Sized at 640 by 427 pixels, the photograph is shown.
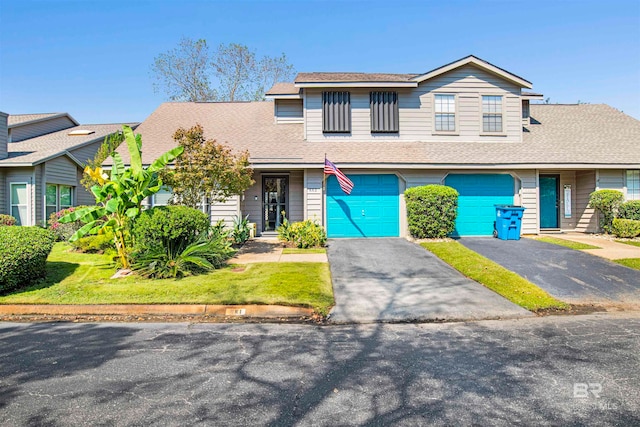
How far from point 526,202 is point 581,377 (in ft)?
39.9

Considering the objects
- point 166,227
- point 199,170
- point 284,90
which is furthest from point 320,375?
point 284,90

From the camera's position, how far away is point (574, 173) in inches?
647

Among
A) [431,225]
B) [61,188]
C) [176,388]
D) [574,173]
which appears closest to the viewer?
[176,388]

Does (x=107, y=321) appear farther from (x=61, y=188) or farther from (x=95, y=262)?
(x=61, y=188)

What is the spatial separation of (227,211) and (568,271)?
37.0 ft

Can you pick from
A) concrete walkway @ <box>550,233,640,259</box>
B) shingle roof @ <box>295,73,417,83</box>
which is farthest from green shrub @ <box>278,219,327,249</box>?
concrete walkway @ <box>550,233,640,259</box>

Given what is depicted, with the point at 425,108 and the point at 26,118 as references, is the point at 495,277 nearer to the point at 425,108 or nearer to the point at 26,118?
the point at 425,108

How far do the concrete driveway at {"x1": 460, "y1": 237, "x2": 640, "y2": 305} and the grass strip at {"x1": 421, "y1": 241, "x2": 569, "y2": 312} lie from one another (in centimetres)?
34

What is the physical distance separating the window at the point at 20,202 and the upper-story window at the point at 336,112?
42.7ft

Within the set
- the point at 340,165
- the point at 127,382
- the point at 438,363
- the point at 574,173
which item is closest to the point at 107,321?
the point at 127,382

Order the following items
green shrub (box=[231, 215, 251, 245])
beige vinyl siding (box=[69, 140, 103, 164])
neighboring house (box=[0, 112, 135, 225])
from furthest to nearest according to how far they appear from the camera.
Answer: beige vinyl siding (box=[69, 140, 103, 164]) < neighboring house (box=[0, 112, 135, 225]) < green shrub (box=[231, 215, 251, 245])

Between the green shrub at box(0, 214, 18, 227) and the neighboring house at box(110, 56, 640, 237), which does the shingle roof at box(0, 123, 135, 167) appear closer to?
the green shrub at box(0, 214, 18, 227)

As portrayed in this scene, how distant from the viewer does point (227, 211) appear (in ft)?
48.6

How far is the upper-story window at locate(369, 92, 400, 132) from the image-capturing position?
51.1 ft
